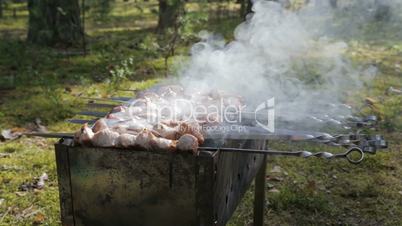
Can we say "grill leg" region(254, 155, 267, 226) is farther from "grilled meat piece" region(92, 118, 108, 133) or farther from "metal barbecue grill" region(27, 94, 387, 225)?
"grilled meat piece" region(92, 118, 108, 133)

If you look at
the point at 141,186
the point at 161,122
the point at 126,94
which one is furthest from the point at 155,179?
the point at 126,94

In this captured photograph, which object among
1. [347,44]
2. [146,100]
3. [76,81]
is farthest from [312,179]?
[347,44]

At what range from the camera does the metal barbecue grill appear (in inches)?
92.0

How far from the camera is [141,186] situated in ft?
8.00

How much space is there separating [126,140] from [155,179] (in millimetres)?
271

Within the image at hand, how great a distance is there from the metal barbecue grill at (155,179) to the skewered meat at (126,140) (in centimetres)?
5

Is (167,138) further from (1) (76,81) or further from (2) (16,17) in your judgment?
(2) (16,17)

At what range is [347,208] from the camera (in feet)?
14.8

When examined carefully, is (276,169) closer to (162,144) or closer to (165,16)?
(162,144)

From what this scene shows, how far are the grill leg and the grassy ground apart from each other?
0.93ft

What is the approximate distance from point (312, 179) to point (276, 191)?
523 millimetres

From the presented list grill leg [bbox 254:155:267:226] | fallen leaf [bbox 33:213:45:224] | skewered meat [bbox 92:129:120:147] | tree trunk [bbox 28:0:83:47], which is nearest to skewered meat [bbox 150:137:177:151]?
Result: skewered meat [bbox 92:129:120:147]

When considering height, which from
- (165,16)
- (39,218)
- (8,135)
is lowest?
(39,218)

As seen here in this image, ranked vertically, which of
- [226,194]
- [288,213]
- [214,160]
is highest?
[214,160]
